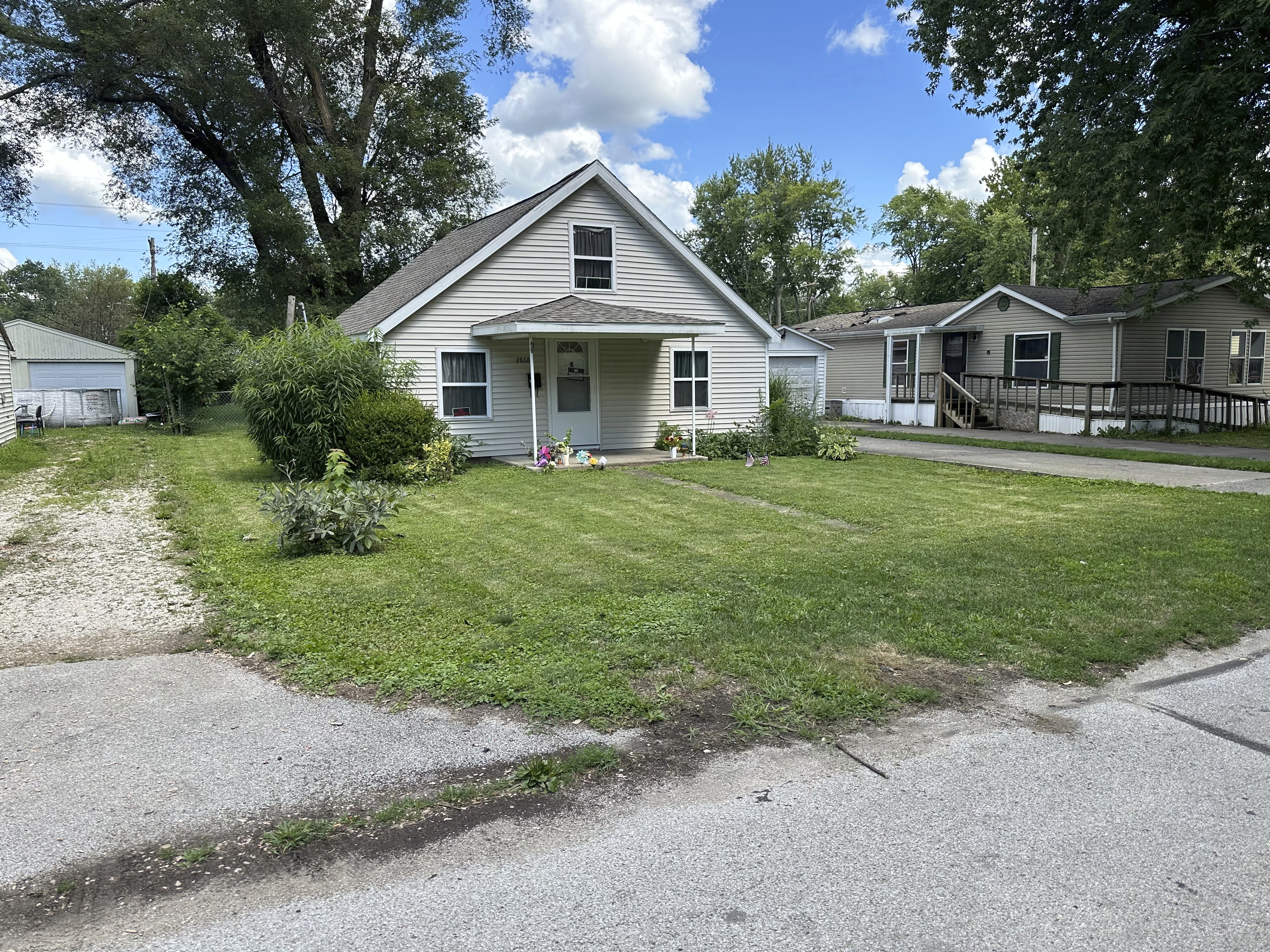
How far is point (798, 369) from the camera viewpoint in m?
28.5

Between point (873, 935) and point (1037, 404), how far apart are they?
73.8ft

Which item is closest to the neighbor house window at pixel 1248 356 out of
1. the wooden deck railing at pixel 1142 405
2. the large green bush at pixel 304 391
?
the wooden deck railing at pixel 1142 405

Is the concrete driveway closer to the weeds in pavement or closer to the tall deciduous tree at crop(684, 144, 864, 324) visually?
the weeds in pavement

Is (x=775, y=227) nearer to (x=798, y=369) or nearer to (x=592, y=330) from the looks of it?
(x=798, y=369)

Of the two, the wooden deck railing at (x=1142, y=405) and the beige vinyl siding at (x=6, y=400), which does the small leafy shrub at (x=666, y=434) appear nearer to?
the wooden deck railing at (x=1142, y=405)

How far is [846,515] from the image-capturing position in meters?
9.66

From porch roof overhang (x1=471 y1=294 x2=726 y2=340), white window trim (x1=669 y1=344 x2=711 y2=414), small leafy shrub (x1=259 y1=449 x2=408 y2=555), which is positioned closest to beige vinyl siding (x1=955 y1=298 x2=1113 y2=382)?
white window trim (x1=669 y1=344 x2=711 y2=414)

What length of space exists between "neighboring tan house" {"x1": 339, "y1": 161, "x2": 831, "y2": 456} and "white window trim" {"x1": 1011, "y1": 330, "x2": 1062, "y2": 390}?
10242 millimetres

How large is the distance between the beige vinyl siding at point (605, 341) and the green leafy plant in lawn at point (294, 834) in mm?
A: 12257

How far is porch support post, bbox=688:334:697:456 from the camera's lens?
1571 cm

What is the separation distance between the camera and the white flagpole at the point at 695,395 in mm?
15711

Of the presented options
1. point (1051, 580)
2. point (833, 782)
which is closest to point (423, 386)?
point (1051, 580)

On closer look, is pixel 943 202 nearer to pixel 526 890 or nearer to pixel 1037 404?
pixel 1037 404

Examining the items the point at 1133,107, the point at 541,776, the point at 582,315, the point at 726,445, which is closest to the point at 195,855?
the point at 541,776
